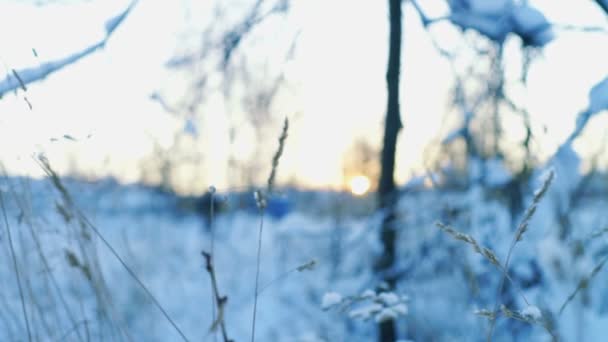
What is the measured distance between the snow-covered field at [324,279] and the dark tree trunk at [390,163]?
0.05 metres

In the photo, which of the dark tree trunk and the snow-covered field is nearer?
the snow-covered field

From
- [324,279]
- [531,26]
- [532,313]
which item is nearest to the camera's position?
[532,313]

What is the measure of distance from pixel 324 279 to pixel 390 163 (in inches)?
43.7

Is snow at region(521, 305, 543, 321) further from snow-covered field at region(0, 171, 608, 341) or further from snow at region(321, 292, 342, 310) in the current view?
snow at region(321, 292, 342, 310)

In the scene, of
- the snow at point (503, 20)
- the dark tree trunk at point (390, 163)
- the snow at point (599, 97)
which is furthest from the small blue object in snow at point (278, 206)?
the snow at point (599, 97)

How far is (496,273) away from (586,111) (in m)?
0.91

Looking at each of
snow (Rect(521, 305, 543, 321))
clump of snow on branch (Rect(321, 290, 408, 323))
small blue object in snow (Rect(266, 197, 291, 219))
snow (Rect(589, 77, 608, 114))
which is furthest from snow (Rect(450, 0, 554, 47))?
Result: small blue object in snow (Rect(266, 197, 291, 219))

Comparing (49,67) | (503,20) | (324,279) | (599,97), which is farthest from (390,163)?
(49,67)

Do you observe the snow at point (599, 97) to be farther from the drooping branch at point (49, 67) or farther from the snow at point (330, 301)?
the drooping branch at point (49, 67)

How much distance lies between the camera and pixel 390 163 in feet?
7.91

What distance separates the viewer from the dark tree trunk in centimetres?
232

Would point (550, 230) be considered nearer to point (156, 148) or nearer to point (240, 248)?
point (240, 248)

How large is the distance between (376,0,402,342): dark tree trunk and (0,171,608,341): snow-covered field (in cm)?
5

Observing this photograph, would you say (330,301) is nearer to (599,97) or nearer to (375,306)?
(375,306)
